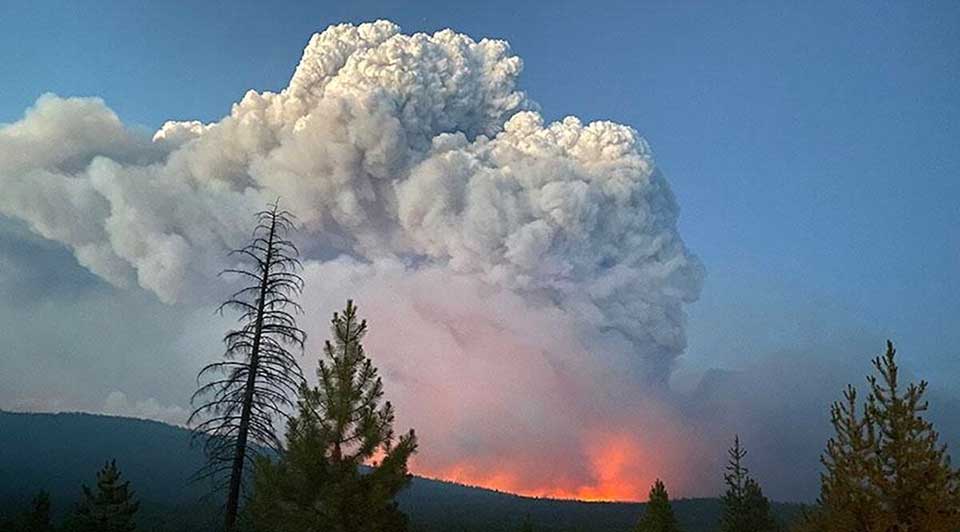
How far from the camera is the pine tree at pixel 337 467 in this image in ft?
58.1

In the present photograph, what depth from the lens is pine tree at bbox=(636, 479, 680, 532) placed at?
3225 cm

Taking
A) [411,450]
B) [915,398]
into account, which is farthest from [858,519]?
[411,450]

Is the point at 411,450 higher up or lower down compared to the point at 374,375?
lower down

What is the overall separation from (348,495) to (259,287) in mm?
7169

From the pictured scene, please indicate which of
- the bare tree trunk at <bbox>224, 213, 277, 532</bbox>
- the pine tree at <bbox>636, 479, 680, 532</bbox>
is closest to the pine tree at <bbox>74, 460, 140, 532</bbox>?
the bare tree trunk at <bbox>224, 213, 277, 532</bbox>

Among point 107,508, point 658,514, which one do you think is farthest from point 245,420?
point 658,514

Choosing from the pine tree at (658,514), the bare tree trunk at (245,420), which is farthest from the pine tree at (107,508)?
the pine tree at (658,514)

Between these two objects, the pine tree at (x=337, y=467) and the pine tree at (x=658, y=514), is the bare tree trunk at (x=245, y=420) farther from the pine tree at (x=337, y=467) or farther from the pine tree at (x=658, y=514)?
the pine tree at (x=658, y=514)

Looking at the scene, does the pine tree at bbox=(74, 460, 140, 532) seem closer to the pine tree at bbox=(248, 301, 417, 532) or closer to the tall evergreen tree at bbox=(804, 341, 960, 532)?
the pine tree at bbox=(248, 301, 417, 532)

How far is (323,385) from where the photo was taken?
19.1m

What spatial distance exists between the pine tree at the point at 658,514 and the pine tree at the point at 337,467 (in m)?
16.9

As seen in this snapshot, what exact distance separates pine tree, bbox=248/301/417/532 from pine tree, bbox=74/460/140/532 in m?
15.6

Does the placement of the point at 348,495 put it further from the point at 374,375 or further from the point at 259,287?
the point at 259,287

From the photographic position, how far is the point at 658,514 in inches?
1287
